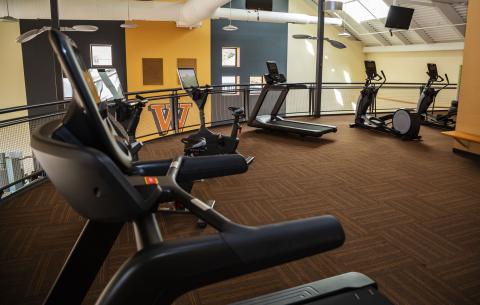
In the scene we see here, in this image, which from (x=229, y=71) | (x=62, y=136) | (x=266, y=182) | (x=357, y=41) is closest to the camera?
(x=62, y=136)

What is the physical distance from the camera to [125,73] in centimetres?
1218

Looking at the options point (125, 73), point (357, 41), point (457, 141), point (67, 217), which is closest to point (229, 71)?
point (125, 73)

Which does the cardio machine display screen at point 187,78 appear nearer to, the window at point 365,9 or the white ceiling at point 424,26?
the white ceiling at point 424,26

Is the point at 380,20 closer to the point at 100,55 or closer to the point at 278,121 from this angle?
the point at 278,121

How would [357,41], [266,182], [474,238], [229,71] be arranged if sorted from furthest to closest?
[357,41], [229,71], [266,182], [474,238]

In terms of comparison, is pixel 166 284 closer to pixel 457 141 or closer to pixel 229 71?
pixel 457 141

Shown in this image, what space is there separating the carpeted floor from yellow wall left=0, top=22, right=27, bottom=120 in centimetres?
800

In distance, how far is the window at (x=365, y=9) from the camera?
39.7 feet

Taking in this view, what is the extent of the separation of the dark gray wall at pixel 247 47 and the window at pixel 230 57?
0.11m

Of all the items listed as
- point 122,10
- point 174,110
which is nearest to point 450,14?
point 174,110

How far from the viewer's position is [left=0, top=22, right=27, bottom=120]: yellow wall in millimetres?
11344

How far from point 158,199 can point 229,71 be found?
12.8 m

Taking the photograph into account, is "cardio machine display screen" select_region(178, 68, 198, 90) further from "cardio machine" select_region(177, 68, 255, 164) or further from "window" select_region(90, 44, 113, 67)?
"window" select_region(90, 44, 113, 67)

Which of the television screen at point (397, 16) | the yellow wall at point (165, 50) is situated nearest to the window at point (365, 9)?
the television screen at point (397, 16)
